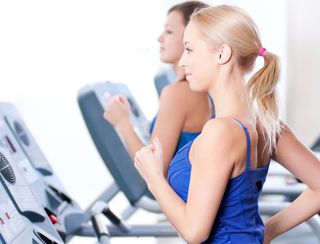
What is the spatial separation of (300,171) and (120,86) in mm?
1557

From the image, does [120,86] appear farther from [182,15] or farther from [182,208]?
[182,208]

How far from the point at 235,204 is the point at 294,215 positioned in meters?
0.34

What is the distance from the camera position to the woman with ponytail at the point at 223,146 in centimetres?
154

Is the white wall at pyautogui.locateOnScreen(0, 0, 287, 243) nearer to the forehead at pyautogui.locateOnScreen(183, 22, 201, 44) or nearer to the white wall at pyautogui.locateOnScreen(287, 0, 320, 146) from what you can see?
the forehead at pyautogui.locateOnScreen(183, 22, 201, 44)

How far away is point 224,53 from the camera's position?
5.43ft

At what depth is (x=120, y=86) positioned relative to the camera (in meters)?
3.28

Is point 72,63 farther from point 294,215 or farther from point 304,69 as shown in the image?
point 304,69

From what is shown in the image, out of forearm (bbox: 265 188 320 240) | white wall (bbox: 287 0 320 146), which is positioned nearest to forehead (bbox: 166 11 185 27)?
forearm (bbox: 265 188 320 240)

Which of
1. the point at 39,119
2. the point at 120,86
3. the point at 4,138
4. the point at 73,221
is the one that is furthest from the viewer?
the point at 120,86

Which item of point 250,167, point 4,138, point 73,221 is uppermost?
point 4,138

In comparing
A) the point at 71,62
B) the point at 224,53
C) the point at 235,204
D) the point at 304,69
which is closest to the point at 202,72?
the point at 224,53

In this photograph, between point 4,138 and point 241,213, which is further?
point 4,138

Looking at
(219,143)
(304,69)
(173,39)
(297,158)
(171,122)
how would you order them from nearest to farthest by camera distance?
1. (219,143)
2. (297,158)
3. (171,122)
4. (173,39)
5. (304,69)

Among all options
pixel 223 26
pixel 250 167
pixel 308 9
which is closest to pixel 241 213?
pixel 250 167
